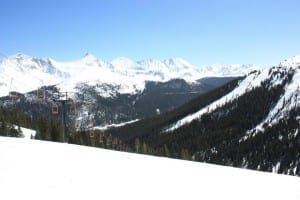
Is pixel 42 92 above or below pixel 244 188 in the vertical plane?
above

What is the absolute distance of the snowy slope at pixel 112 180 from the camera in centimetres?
2002

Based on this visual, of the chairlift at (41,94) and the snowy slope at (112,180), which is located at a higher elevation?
the chairlift at (41,94)

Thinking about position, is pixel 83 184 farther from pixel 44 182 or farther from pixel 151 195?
pixel 151 195

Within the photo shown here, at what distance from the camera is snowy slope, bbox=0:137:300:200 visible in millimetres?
20016

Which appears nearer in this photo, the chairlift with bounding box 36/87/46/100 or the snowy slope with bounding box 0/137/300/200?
the snowy slope with bounding box 0/137/300/200

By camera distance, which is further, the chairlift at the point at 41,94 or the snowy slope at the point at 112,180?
the chairlift at the point at 41,94

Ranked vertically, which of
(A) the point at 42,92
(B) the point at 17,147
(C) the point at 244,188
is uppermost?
(A) the point at 42,92

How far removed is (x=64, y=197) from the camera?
1859 cm

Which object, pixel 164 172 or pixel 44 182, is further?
pixel 164 172

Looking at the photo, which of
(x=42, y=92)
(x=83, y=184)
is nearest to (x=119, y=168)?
(x=83, y=184)

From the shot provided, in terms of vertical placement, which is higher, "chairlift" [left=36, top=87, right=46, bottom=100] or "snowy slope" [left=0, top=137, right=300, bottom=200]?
"chairlift" [left=36, top=87, right=46, bottom=100]

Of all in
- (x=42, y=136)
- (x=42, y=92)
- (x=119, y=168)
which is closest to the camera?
(x=119, y=168)

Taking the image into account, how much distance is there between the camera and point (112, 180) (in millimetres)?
23812

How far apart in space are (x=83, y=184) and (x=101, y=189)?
3.31ft
